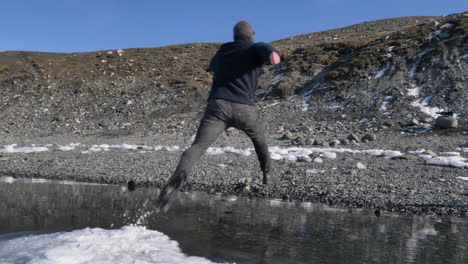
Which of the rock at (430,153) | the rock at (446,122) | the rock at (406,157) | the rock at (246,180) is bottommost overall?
the rock at (246,180)

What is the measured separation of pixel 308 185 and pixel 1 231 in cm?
538

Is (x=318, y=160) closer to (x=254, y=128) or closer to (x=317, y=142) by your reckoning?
(x=317, y=142)

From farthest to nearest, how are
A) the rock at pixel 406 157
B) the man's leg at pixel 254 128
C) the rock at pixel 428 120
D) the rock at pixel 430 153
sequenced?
the rock at pixel 428 120 < the rock at pixel 430 153 < the rock at pixel 406 157 < the man's leg at pixel 254 128

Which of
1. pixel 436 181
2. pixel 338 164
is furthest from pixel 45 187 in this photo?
pixel 436 181

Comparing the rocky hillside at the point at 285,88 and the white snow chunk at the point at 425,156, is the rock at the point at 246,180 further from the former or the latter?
the rocky hillside at the point at 285,88

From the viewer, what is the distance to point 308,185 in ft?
27.7

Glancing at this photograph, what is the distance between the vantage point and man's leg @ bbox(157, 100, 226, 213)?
460cm

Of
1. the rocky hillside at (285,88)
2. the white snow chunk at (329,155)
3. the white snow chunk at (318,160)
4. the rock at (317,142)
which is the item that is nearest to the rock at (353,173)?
the white snow chunk at (318,160)

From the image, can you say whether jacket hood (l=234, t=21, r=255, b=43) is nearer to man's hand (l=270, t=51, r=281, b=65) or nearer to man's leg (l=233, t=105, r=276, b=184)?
man's hand (l=270, t=51, r=281, b=65)

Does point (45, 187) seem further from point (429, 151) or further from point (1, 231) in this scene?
point (429, 151)

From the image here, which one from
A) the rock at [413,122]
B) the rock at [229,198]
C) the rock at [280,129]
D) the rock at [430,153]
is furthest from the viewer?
the rock at [280,129]

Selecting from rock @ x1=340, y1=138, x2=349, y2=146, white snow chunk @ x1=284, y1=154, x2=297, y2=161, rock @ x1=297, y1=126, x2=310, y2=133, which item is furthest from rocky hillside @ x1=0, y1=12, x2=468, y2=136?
white snow chunk @ x1=284, y1=154, x2=297, y2=161

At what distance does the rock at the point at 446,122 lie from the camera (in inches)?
694

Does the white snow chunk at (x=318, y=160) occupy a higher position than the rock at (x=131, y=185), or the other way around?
the white snow chunk at (x=318, y=160)
